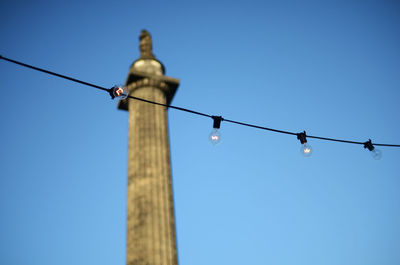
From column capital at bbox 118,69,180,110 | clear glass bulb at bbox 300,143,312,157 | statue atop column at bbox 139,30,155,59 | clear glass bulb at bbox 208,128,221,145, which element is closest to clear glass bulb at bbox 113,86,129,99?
clear glass bulb at bbox 208,128,221,145

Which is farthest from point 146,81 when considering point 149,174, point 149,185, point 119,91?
point 119,91

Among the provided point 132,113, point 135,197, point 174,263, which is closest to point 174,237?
point 174,263

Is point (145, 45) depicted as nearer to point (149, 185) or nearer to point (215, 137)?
point (149, 185)

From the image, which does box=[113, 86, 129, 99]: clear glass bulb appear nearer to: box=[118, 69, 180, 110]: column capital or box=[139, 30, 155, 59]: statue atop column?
box=[118, 69, 180, 110]: column capital

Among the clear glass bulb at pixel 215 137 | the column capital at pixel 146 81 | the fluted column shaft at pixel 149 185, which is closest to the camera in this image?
the clear glass bulb at pixel 215 137

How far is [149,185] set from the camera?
15.8m

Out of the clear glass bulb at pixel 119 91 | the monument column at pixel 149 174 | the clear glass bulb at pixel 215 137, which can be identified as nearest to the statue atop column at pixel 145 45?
the monument column at pixel 149 174

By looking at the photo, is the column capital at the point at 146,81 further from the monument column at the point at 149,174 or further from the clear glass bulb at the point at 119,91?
the clear glass bulb at the point at 119,91

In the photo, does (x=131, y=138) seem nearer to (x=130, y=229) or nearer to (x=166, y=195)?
(x=166, y=195)

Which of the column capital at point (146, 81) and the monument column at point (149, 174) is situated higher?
the column capital at point (146, 81)

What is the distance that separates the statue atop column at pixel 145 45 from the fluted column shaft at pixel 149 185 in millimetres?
4419

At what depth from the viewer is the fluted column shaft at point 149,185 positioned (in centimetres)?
1405

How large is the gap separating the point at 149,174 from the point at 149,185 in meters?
0.68

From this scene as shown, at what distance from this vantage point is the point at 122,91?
5.49m
